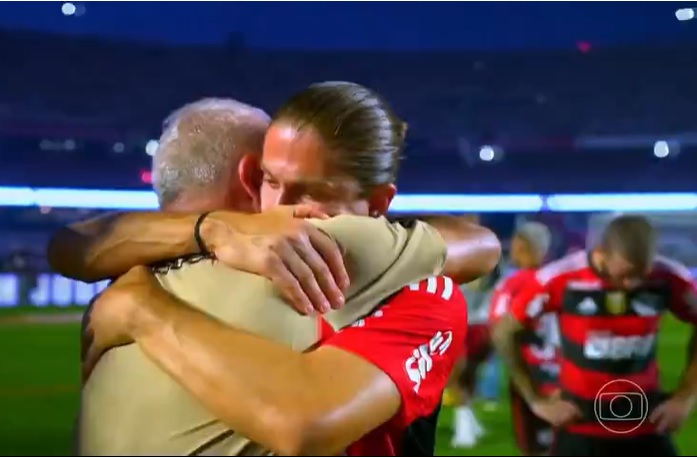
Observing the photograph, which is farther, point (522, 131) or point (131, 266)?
point (522, 131)

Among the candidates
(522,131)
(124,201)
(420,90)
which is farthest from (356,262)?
(522,131)

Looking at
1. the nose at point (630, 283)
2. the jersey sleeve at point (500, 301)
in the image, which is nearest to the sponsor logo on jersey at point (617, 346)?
the nose at point (630, 283)

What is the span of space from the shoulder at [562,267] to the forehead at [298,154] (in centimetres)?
133

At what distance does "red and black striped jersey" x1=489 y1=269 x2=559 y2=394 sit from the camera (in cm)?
234

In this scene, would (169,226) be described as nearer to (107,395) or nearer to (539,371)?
(107,395)

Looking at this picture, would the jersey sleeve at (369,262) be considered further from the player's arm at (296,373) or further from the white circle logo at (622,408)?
the white circle logo at (622,408)

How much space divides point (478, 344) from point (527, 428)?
70cm

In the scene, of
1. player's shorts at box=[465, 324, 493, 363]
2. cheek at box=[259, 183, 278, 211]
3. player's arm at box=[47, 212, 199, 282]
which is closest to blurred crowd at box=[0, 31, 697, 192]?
player's arm at box=[47, 212, 199, 282]

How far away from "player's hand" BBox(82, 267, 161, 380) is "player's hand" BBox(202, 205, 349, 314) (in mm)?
72

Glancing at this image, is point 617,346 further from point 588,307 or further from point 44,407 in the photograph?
point 44,407

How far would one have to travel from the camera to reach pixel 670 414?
5.21ft

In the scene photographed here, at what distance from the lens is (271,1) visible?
178 centimetres

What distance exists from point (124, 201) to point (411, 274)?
36.4 inches

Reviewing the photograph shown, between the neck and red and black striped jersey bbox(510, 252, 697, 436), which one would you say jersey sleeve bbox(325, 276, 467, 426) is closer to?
the neck
